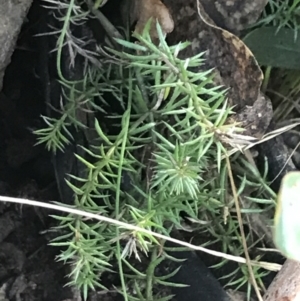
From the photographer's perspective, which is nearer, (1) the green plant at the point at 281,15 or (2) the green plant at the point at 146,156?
(2) the green plant at the point at 146,156

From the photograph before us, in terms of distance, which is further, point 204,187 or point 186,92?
point 204,187

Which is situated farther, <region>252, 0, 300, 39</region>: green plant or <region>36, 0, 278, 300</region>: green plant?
<region>252, 0, 300, 39</region>: green plant

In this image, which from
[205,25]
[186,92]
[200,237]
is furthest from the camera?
[200,237]

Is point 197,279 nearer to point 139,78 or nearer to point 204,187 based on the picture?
point 204,187

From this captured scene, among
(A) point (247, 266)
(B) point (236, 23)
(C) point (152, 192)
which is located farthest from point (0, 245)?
(B) point (236, 23)

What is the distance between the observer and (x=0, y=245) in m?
0.76

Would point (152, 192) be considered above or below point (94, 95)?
below

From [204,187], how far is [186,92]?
0.19 m

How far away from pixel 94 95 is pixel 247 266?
302mm

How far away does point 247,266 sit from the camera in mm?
691

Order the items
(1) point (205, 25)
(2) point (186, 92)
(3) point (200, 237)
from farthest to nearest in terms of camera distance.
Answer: (3) point (200, 237) → (1) point (205, 25) → (2) point (186, 92)

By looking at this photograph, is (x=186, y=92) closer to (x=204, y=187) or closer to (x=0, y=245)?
(x=204, y=187)

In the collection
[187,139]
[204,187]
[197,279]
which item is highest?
[187,139]

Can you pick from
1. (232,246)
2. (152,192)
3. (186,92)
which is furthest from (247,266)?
(186,92)
